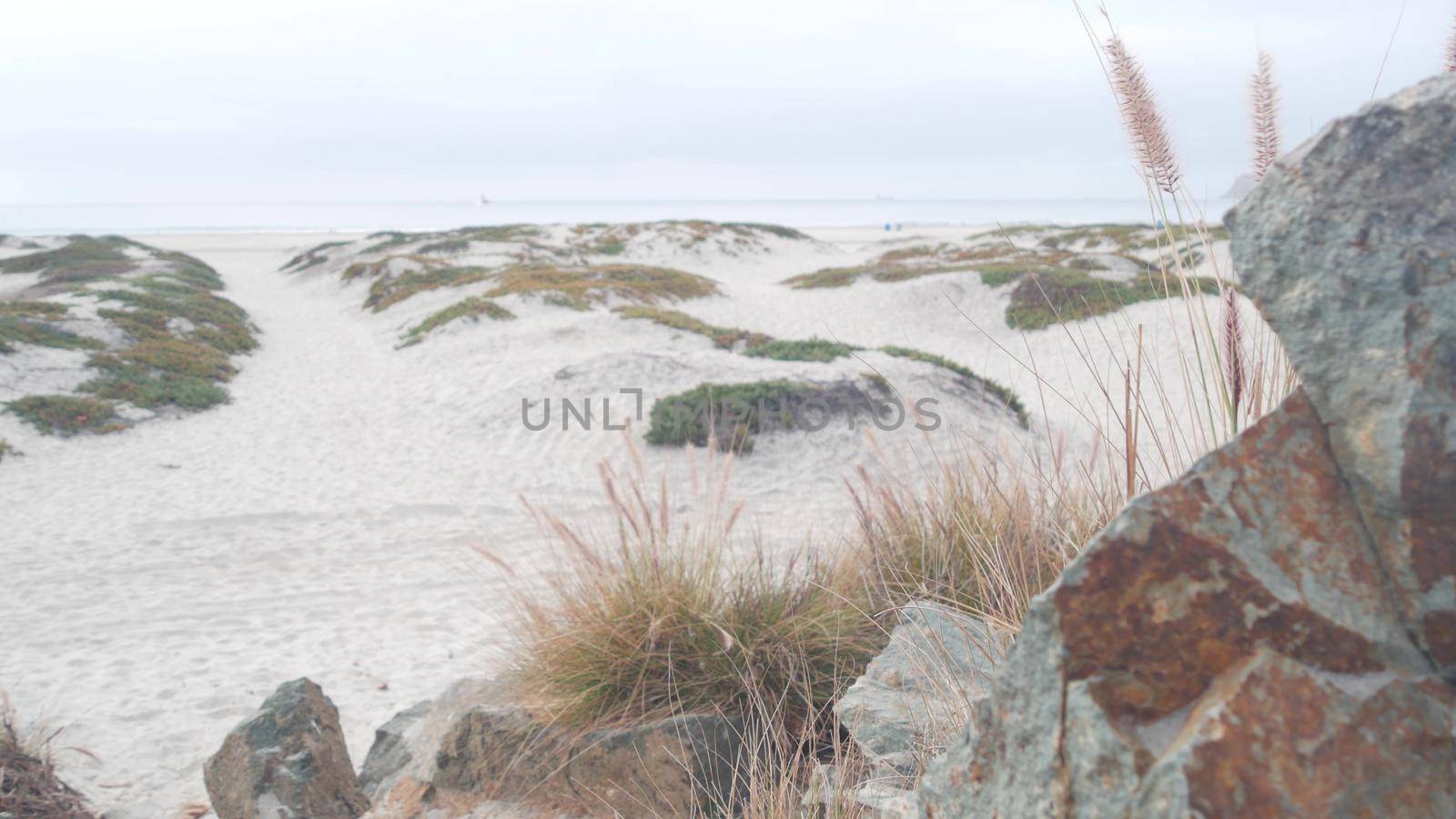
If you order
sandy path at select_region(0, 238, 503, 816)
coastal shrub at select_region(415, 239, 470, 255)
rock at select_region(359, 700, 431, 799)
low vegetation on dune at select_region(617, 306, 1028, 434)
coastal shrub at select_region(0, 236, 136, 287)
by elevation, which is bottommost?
sandy path at select_region(0, 238, 503, 816)

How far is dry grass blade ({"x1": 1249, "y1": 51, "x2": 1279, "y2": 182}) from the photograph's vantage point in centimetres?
266

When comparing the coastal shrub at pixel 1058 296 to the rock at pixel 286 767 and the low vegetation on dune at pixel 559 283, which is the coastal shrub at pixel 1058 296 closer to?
the low vegetation on dune at pixel 559 283

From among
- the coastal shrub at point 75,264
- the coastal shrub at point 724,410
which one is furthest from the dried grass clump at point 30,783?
the coastal shrub at point 75,264

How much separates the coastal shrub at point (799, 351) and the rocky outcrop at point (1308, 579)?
13.4 m

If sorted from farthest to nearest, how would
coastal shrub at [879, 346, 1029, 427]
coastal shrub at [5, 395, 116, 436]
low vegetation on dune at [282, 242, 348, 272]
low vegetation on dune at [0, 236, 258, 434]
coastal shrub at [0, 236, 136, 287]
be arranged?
low vegetation on dune at [282, 242, 348, 272] → coastal shrub at [0, 236, 136, 287] → coastal shrub at [879, 346, 1029, 427] → low vegetation on dune at [0, 236, 258, 434] → coastal shrub at [5, 395, 116, 436]

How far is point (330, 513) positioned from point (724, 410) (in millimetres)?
4993

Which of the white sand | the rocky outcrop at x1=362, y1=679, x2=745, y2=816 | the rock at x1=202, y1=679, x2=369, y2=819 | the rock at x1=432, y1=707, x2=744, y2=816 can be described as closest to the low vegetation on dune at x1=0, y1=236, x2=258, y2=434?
the white sand

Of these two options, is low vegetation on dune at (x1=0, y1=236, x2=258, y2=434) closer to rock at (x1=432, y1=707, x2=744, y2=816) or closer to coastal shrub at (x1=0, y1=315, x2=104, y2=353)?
coastal shrub at (x1=0, y1=315, x2=104, y2=353)

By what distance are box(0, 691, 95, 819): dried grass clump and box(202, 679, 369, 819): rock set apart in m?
0.63

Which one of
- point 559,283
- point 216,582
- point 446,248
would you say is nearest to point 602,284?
point 559,283

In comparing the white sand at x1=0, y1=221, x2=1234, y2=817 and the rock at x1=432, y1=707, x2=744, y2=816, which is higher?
the rock at x1=432, y1=707, x2=744, y2=816

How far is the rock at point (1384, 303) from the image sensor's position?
141 cm

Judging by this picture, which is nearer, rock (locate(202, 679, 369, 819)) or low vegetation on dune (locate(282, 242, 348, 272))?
rock (locate(202, 679, 369, 819))

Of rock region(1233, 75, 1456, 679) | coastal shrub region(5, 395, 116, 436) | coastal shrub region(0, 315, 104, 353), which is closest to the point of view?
rock region(1233, 75, 1456, 679)
